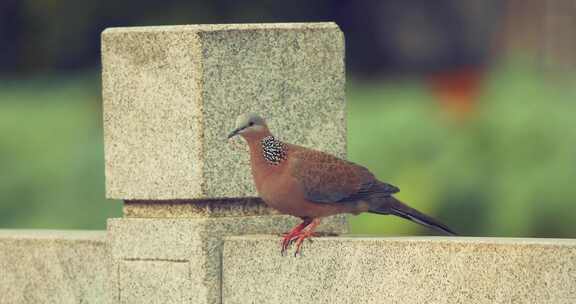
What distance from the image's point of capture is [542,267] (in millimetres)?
7254

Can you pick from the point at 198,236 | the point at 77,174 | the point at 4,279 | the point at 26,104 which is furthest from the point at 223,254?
the point at 26,104

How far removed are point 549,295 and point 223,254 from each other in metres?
1.89

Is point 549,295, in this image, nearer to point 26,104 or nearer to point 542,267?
point 542,267

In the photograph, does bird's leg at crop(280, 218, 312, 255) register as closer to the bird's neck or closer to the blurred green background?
the bird's neck

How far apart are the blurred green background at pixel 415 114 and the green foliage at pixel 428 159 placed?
10 millimetres

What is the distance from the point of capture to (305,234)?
8211 millimetres

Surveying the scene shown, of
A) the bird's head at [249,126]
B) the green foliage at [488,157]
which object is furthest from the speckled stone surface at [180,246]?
the green foliage at [488,157]

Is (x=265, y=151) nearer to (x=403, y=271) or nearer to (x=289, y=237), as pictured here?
(x=289, y=237)

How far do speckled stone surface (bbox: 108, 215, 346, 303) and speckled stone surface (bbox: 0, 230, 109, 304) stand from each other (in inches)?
7.4

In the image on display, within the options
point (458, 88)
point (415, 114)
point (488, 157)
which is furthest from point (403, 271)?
point (458, 88)

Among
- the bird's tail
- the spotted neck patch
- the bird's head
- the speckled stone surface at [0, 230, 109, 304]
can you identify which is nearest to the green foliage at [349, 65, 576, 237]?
the bird's tail

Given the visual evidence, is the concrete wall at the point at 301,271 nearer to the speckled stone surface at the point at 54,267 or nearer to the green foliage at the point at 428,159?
the speckled stone surface at the point at 54,267

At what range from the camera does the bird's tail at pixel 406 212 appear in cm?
869

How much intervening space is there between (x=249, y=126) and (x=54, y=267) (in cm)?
153
